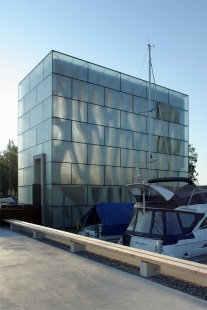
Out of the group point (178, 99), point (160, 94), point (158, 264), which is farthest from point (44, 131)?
point (158, 264)

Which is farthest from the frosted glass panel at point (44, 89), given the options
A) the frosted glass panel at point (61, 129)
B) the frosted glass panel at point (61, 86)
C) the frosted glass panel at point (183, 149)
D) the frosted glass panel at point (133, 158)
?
the frosted glass panel at point (183, 149)

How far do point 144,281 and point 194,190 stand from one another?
5963 millimetres

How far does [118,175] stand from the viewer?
22969 mm

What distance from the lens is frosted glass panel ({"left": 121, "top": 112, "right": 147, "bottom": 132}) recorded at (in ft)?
78.1

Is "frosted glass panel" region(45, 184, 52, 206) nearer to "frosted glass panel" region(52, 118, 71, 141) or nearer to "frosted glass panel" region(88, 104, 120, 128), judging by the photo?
"frosted glass panel" region(52, 118, 71, 141)

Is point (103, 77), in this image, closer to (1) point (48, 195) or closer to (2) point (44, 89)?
(2) point (44, 89)

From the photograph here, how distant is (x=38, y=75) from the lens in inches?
869

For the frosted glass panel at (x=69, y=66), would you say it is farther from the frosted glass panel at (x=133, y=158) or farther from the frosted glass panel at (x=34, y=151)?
the frosted glass panel at (x=133, y=158)

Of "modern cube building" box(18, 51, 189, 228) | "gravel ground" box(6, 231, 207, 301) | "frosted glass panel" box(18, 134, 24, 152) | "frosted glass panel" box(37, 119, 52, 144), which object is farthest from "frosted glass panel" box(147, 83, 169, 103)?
"gravel ground" box(6, 231, 207, 301)

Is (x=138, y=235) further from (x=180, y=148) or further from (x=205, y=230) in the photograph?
(x=180, y=148)

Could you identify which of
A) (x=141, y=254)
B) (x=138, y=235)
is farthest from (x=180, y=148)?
(x=141, y=254)

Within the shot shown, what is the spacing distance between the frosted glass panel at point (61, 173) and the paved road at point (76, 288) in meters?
10.8

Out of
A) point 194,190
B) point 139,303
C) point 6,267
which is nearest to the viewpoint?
point 139,303

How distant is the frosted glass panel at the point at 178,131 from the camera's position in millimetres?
26938
